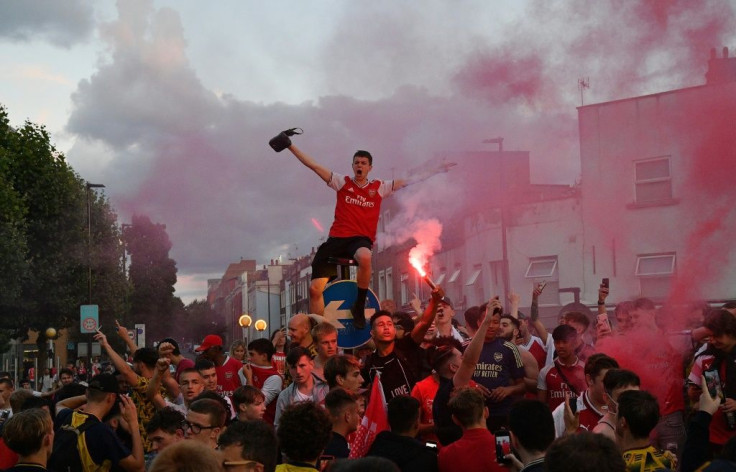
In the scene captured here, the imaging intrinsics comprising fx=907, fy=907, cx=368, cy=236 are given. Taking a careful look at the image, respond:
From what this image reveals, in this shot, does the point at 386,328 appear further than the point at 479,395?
Yes

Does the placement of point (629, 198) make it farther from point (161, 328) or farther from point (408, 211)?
point (161, 328)

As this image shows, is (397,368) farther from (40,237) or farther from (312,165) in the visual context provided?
(40,237)

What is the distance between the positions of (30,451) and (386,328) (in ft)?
10.8

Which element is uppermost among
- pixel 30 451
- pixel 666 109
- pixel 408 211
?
pixel 666 109

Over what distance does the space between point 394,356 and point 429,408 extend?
2.92 ft

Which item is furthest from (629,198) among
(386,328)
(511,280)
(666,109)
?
(386,328)

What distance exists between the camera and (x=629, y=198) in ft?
72.6

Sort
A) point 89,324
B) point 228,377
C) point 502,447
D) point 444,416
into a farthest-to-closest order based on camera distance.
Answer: point 89,324, point 228,377, point 444,416, point 502,447

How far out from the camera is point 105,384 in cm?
748

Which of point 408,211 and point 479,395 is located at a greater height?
point 408,211

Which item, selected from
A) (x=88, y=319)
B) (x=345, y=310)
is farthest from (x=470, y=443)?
(x=88, y=319)

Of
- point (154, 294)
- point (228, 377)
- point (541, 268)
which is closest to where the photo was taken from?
point (228, 377)

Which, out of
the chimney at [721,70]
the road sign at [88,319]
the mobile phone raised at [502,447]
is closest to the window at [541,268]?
the chimney at [721,70]

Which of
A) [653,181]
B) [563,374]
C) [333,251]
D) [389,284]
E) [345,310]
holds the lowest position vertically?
[563,374]
